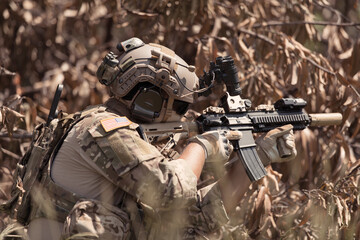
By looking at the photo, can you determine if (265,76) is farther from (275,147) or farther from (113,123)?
(113,123)

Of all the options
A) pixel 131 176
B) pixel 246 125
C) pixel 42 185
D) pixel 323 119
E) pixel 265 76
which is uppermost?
pixel 131 176

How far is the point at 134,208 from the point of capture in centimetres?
329

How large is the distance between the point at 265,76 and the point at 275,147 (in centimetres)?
159

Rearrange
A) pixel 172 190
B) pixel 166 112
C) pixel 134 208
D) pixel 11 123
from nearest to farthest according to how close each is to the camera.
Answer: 1. pixel 172 190
2. pixel 134 208
3. pixel 166 112
4. pixel 11 123

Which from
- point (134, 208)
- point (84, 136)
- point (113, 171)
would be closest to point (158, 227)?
point (134, 208)

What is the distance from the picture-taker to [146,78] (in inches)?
133

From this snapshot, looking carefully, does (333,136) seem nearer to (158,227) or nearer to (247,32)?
(247,32)

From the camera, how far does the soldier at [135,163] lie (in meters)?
3.07

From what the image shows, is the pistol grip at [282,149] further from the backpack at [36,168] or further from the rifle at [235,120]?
the backpack at [36,168]

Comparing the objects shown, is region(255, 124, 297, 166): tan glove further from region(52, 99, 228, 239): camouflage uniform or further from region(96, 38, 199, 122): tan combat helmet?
region(52, 99, 228, 239): camouflage uniform

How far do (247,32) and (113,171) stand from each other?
9.79 feet

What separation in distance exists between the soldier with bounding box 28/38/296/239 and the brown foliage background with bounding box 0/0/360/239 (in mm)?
766

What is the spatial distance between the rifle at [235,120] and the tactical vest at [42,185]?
529mm

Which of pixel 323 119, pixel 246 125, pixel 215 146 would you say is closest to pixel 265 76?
pixel 323 119
